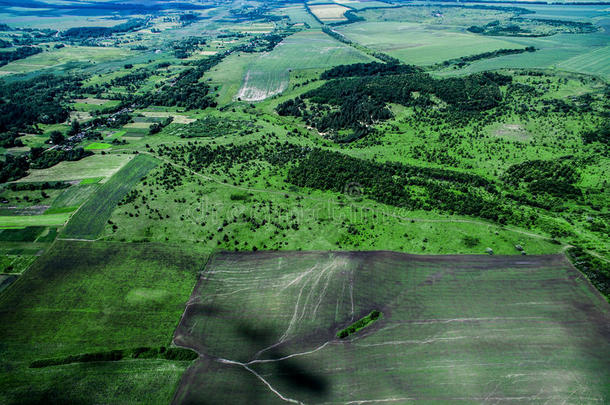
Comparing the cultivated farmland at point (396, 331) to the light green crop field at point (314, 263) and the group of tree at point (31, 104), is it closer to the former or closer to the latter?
the light green crop field at point (314, 263)

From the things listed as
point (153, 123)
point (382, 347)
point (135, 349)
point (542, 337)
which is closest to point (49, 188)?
point (153, 123)

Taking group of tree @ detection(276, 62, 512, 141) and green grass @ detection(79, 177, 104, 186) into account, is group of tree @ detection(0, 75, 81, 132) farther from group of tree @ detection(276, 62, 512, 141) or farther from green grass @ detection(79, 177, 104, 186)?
group of tree @ detection(276, 62, 512, 141)

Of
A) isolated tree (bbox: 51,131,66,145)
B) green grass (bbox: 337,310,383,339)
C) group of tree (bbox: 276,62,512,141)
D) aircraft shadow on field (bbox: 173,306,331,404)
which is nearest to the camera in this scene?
aircraft shadow on field (bbox: 173,306,331,404)

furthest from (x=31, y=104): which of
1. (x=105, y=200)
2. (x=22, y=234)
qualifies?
(x=22, y=234)

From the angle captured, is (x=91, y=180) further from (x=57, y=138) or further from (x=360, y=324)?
(x=360, y=324)

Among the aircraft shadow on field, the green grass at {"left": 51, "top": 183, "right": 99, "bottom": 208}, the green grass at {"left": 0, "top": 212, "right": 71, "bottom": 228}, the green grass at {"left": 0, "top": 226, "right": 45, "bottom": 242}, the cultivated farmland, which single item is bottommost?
the aircraft shadow on field

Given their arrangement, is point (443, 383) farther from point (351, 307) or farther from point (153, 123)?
point (153, 123)

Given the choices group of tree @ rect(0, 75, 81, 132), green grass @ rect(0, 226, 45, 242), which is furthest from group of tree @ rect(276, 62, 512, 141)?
group of tree @ rect(0, 75, 81, 132)
